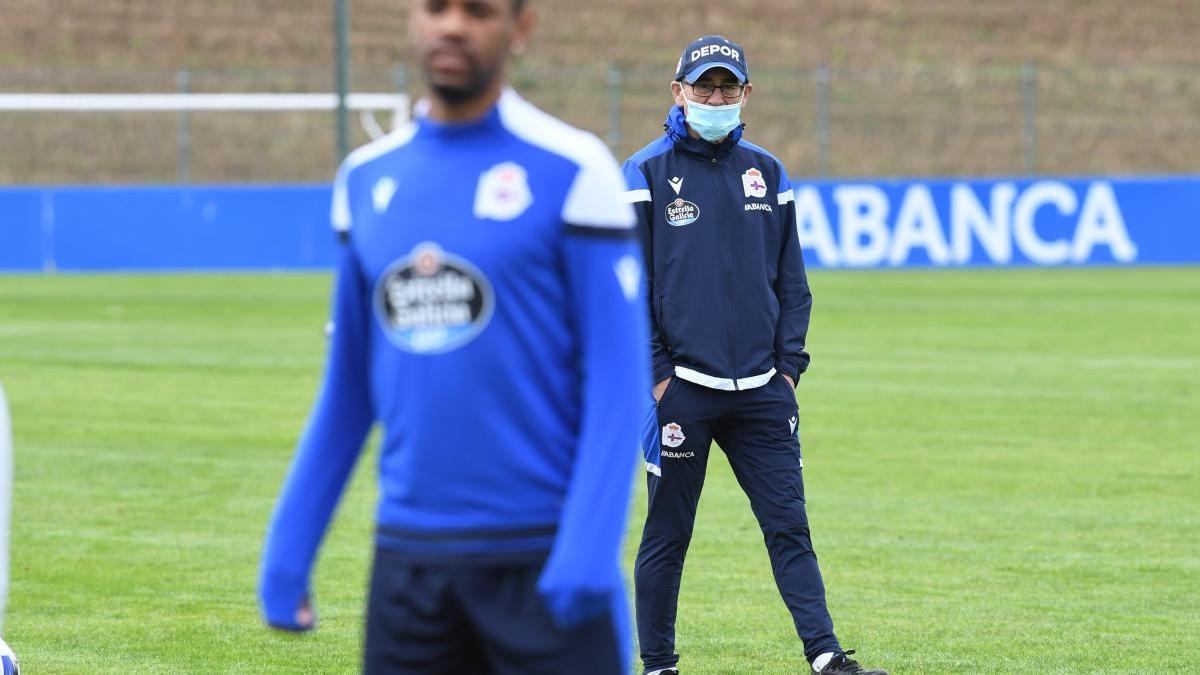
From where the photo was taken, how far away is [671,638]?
704cm

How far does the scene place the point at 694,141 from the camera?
271 inches

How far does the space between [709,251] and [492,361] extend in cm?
327

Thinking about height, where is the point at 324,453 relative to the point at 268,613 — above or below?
above

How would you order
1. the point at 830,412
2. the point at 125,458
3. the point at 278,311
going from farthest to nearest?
1. the point at 278,311
2. the point at 830,412
3. the point at 125,458

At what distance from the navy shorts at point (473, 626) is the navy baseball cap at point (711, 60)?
11.4 ft

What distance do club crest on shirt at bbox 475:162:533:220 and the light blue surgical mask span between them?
3.22 metres

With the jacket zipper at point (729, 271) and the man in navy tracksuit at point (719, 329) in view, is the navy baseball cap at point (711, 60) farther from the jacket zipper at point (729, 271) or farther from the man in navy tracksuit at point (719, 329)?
the jacket zipper at point (729, 271)

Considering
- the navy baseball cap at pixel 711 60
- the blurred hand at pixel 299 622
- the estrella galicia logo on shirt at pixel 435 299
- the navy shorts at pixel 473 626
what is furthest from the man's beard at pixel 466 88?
the navy baseball cap at pixel 711 60

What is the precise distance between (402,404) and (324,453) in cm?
26

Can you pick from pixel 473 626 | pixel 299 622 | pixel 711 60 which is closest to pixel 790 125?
pixel 711 60

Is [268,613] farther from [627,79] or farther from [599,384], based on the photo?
[627,79]

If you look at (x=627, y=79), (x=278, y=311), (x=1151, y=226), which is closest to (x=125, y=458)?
(x=278, y=311)

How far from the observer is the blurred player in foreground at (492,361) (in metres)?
3.63

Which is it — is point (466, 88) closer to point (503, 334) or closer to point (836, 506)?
point (503, 334)
